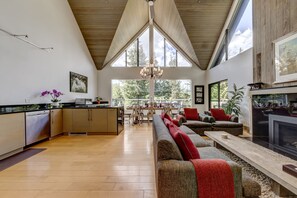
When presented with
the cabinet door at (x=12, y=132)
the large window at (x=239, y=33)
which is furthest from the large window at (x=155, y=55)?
the cabinet door at (x=12, y=132)

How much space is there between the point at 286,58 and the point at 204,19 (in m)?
4.09

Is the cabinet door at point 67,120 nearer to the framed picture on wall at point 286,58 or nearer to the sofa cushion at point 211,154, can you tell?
the sofa cushion at point 211,154

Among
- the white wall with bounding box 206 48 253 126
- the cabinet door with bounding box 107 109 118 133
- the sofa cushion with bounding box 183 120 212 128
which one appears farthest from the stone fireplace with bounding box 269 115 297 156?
the cabinet door with bounding box 107 109 118 133

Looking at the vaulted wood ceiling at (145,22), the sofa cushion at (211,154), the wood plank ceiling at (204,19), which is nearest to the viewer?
the sofa cushion at (211,154)

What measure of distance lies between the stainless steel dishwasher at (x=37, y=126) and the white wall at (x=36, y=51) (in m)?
0.45

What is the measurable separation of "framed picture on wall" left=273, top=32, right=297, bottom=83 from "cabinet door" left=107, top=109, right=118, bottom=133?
4308 millimetres

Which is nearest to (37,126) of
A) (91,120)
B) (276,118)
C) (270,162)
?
(91,120)

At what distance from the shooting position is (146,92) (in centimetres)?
1012

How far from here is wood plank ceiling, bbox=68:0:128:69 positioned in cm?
663

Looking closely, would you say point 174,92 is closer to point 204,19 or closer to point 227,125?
point 204,19

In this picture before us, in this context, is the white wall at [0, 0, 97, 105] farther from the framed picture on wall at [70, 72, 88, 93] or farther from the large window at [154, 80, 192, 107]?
the large window at [154, 80, 192, 107]

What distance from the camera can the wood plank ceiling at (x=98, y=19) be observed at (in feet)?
21.7

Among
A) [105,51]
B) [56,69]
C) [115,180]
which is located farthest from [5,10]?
[105,51]

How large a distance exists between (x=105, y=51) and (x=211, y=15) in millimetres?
5013
